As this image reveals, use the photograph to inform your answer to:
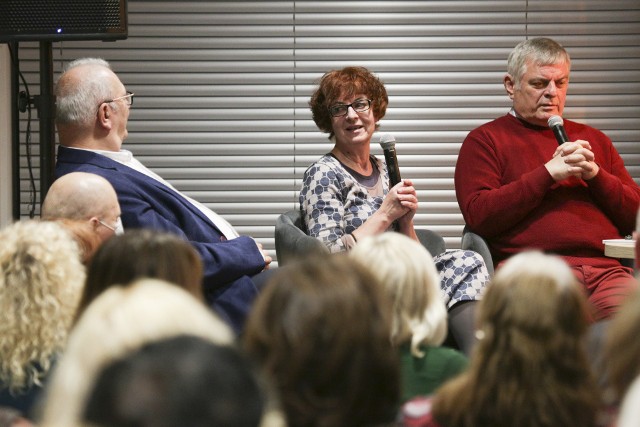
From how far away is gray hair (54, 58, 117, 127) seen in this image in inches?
159

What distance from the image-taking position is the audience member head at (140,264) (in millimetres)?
2221

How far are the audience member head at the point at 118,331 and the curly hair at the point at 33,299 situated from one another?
33.8 inches

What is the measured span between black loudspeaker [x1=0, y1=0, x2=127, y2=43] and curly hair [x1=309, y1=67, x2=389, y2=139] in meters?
1.10

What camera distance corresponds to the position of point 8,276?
2402mm

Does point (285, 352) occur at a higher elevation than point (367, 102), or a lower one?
lower

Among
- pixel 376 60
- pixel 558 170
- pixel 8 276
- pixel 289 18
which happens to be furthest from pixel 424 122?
pixel 8 276

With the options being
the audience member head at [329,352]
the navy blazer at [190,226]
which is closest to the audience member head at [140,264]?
the audience member head at [329,352]

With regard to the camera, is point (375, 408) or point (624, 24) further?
point (624, 24)

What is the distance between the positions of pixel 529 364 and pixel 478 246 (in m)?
2.44

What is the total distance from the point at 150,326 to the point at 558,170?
3.16 m

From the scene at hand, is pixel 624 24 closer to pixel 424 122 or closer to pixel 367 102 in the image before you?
pixel 424 122

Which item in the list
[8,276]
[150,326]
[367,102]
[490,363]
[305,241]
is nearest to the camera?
[150,326]

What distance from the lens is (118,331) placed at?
4.52ft

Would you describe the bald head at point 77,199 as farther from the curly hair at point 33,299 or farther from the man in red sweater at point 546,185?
the man in red sweater at point 546,185
